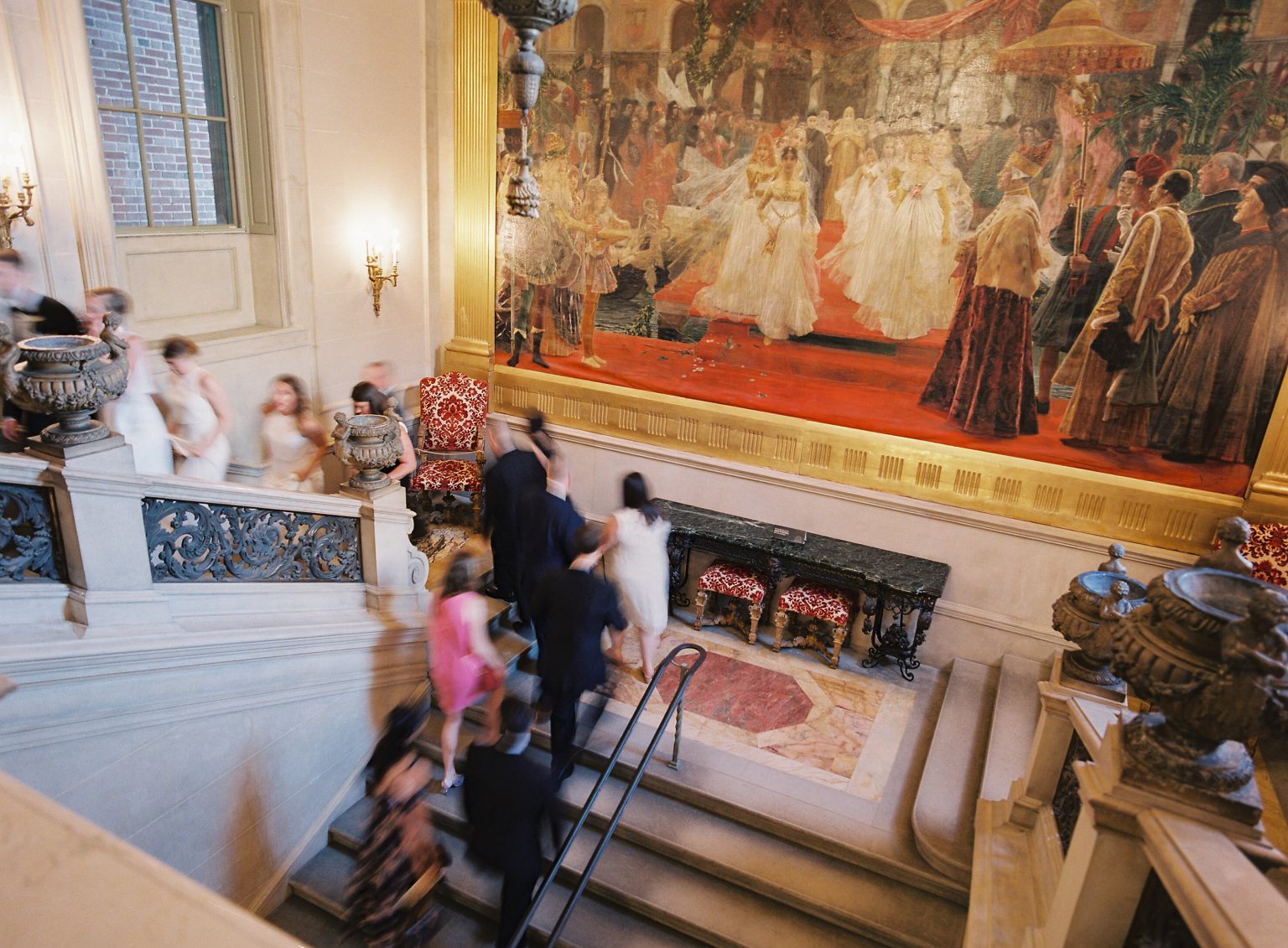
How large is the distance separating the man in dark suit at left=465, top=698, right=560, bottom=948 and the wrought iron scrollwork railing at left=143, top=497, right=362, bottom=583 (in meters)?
1.70

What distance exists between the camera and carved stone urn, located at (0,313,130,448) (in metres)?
3.48

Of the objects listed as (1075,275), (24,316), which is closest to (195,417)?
(24,316)

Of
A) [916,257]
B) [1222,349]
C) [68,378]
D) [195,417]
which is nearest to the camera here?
[68,378]

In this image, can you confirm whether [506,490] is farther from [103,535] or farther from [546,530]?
[103,535]

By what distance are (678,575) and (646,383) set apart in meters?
1.78

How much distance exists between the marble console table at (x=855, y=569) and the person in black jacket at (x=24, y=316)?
4446 millimetres

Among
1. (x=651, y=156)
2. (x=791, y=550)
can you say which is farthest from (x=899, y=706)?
(x=651, y=156)

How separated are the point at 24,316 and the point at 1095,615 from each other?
573 centimetres

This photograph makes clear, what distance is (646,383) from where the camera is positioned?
768 cm

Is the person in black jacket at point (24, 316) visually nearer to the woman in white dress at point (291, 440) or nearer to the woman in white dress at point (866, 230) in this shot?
the woman in white dress at point (291, 440)

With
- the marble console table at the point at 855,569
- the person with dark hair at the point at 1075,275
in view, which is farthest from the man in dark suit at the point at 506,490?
the person with dark hair at the point at 1075,275

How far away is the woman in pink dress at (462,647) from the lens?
4410mm

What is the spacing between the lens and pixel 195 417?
5.36m

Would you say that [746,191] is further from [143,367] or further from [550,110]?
[143,367]
